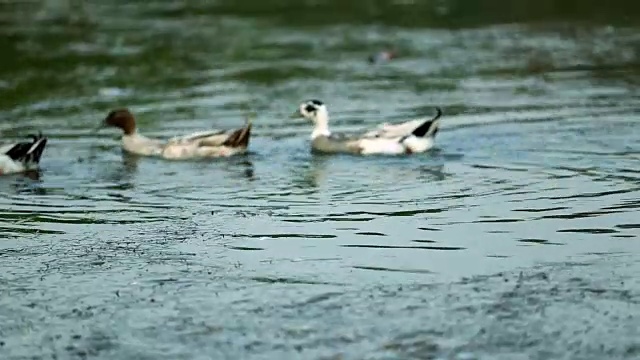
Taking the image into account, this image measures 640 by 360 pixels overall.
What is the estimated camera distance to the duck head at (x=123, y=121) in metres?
18.6

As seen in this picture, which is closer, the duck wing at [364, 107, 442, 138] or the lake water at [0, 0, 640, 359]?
the lake water at [0, 0, 640, 359]

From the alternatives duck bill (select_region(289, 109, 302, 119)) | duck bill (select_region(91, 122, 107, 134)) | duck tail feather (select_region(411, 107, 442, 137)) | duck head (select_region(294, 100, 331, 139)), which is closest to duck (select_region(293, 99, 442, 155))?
duck tail feather (select_region(411, 107, 442, 137))

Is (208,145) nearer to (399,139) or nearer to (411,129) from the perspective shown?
(399,139)

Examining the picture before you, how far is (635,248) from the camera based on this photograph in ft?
36.4

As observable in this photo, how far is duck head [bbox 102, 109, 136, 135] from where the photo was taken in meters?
18.6

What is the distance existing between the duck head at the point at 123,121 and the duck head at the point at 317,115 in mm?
2248

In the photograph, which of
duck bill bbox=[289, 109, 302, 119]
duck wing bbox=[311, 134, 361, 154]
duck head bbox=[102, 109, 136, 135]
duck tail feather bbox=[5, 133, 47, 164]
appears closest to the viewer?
duck tail feather bbox=[5, 133, 47, 164]

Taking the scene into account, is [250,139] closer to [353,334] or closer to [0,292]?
[0,292]

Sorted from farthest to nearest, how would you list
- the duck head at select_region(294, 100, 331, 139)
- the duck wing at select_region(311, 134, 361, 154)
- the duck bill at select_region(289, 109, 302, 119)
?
the duck bill at select_region(289, 109, 302, 119) → the duck head at select_region(294, 100, 331, 139) → the duck wing at select_region(311, 134, 361, 154)

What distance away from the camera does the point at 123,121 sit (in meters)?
18.8

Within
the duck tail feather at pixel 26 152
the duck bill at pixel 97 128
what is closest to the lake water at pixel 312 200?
the duck bill at pixel 97 128

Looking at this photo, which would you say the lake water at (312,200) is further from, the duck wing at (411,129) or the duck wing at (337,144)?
the duck wing at (411,129)

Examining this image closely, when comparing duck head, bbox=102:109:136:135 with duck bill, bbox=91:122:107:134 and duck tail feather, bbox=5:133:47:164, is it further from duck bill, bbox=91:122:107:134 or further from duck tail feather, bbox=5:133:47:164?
duck tail feather, bbox=5:133:47:164

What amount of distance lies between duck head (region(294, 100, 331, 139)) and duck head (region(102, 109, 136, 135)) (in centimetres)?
225
